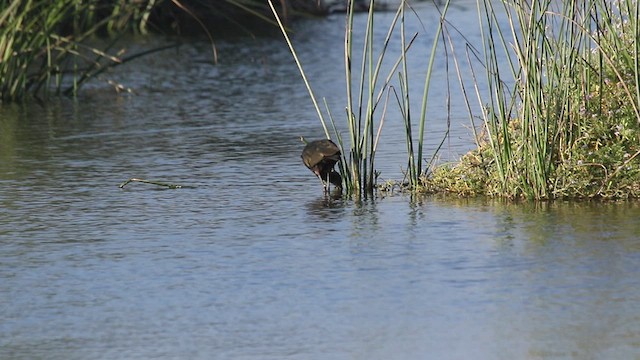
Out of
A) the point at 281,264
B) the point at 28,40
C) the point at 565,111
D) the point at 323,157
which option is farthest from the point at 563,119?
the point at 28,40

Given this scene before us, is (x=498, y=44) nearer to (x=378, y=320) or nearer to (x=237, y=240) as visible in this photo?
(x=237, y=240)

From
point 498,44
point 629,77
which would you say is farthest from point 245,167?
point 498,44

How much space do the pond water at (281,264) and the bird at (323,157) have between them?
130 millimetres

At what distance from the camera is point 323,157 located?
18.9ft

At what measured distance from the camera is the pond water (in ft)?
12.7

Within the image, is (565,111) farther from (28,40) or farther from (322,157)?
(28,40)

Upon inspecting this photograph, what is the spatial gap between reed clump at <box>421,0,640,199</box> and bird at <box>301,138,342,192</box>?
0.54 metres

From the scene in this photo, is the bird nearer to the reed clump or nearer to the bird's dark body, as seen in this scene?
the bird's dark body

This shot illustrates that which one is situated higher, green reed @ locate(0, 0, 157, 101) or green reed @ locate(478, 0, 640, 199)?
green reed @ locate(0, 0, 157, 101)

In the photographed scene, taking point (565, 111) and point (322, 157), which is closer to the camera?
point (565, 111)

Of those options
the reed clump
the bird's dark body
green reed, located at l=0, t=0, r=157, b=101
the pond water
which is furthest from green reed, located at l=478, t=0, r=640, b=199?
green reed, located at l=0, t=0, r=157, b=101

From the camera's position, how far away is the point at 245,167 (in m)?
6.97

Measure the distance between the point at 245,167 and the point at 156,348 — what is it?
3159 mm

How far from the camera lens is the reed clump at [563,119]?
536cm
